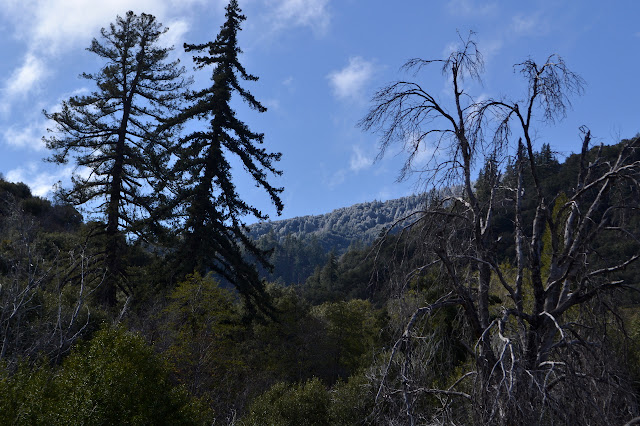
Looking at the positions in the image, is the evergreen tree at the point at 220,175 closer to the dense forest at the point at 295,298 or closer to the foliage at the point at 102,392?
the dense forest at the point at 295,298

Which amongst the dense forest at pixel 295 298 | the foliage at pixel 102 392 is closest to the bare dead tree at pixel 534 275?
the dense forest at pixel 295 298

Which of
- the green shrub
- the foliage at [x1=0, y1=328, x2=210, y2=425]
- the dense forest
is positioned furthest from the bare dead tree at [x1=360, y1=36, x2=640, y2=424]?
the green shrub

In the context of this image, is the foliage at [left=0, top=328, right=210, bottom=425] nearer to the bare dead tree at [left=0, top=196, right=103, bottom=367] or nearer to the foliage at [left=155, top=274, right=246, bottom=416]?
the bare dead tree at [left=0, top=196, right=103, bottom=367]

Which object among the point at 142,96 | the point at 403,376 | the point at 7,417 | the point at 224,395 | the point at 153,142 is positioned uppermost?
the point at 142,96

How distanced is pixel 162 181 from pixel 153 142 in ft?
5.79

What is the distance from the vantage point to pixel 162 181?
21.7 m

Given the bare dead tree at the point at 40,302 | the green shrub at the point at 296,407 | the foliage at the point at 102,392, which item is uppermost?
the bare dead tree at the point at 40,302

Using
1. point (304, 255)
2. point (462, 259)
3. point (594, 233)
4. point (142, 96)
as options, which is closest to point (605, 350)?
point (594, 233)

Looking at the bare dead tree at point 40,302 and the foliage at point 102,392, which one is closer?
the foliage at point 102,392

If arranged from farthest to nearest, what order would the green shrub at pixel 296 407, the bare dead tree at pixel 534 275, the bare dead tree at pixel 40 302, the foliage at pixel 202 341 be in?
the foliage at pixel 202 341 → the green shrub at pixel 296 407 → the bare dead tree at pixel 40 302 → the bare dead tree at pixel 534 275

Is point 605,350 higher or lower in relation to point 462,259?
lower

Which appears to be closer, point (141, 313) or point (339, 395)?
point (339, 395)

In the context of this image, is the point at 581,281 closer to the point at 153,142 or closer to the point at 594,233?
the point at 594,233

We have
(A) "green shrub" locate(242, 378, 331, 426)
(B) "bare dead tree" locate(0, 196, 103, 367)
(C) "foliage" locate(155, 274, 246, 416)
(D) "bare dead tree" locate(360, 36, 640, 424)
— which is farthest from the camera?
(C) "foliage" locate(155, 274, 246, 416)
